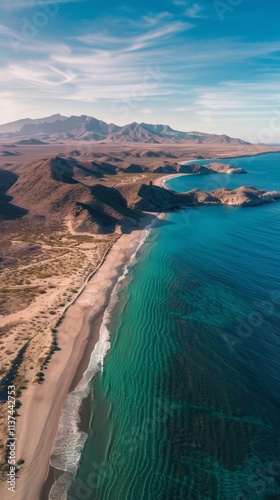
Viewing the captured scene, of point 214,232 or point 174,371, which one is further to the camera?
point 214,232

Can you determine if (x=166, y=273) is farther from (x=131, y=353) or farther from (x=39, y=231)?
(x=39, y=231)

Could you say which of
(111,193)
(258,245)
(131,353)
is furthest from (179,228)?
(131,353)

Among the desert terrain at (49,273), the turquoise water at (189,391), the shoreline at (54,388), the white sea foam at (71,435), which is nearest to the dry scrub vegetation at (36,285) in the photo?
the desert terrain at (49,273)

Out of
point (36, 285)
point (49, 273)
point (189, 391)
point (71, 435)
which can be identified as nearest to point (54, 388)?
point (71, 435)

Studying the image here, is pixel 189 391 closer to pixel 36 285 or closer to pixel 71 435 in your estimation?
pixel 71 435

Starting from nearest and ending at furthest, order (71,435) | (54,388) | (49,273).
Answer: (71,435) → (54,388) → (49,273)

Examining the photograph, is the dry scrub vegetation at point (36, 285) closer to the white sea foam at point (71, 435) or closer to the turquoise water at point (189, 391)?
the white sea foam at point (71, 435)

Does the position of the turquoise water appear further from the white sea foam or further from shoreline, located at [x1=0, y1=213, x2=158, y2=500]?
shoreline, located at [x1=0, y1=213, x2=158, y2=500]
